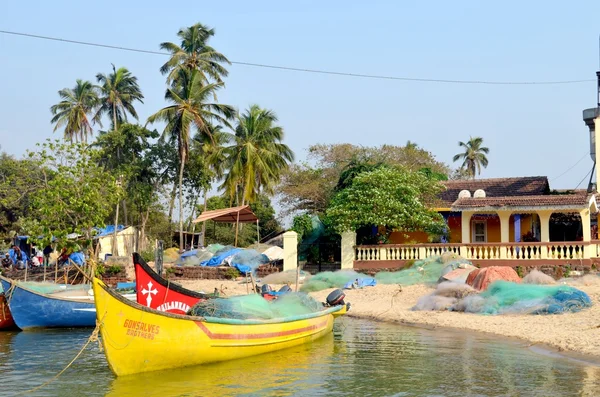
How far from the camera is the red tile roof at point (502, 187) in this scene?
33.8 m

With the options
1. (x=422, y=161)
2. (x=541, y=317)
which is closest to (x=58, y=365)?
(x=541, y=317)

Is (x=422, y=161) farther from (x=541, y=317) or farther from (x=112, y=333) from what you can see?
(x=112, y=333)

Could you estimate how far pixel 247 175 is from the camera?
3950 cm

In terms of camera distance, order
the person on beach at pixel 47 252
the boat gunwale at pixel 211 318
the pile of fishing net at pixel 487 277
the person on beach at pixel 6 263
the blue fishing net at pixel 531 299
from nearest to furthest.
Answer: the boat gunwale at pixel 211 318
the blue fishing net at pixel 531 299
the pile of fishing net at pixel 487 277
the person on beach at pixel 6 263
the person on beach at pixel 47 252

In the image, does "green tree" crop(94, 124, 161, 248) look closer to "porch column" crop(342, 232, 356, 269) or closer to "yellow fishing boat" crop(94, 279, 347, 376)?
"porch column" crop(342, 232, 356, 269)

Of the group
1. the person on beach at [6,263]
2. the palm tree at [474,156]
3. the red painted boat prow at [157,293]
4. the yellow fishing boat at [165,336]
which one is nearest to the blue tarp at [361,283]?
the red painted boat prow at [157,293]

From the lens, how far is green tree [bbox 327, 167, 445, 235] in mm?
27875

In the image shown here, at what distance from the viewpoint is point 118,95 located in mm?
46688

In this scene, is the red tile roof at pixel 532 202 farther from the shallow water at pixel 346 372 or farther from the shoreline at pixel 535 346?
the shallow water at pixel 346 372

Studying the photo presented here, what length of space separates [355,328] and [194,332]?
7.53m

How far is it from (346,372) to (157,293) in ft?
Answer: 15.3

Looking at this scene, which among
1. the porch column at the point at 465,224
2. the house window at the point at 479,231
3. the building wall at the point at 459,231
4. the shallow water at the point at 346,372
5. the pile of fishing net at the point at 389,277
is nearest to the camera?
the shallow water at the point at 346,372

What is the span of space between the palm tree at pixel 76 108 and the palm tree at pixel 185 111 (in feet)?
38.7

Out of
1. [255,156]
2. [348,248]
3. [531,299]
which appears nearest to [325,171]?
[255,156]
